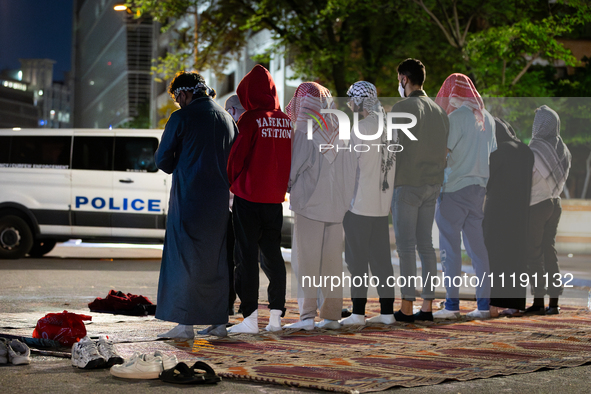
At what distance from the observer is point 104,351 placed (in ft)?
15.2

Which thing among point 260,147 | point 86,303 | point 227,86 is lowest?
point 86,303

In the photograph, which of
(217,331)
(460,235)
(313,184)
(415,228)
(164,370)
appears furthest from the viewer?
(460,235)

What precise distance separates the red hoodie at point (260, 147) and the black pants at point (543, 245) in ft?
8.63

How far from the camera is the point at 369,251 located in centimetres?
657

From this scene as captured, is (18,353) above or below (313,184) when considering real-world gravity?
below

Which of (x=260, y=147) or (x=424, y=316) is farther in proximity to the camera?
(x=424, y=316)

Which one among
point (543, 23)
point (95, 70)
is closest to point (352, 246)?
point (543, 23)

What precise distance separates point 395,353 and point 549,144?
10.5 feet

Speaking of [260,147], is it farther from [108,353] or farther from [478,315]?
[478,315]

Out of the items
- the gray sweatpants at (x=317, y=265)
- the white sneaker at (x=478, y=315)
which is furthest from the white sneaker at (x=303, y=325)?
the white sneaker at (x=478, y=315)

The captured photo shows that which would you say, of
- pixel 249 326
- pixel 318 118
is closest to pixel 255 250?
pixel 249 326

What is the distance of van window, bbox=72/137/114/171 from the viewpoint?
12.5 m

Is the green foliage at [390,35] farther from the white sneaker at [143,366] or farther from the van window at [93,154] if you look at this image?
the white sneaker at [143,366]

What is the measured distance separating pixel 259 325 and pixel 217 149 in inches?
60.5
